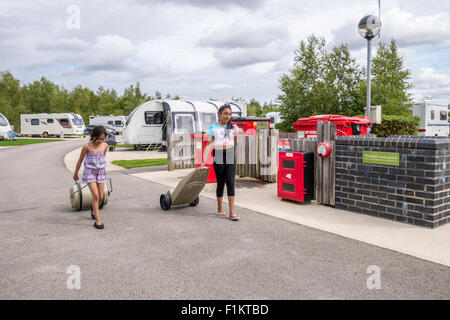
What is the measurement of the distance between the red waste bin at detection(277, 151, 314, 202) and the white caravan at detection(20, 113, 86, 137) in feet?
133

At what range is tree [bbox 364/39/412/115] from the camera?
24452 mm

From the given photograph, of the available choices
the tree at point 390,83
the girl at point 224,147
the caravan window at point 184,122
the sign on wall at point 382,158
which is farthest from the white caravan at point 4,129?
the sign on wall at point 382,158

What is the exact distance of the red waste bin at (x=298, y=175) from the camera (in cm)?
731

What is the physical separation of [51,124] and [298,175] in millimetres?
42882

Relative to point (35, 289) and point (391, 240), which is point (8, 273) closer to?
point (35, 289)

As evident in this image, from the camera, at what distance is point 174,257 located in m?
4.54

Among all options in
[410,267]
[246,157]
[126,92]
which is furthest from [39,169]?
[126,92]

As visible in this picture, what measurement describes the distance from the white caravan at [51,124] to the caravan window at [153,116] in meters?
25.0

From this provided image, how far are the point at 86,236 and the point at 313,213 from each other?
148 inches

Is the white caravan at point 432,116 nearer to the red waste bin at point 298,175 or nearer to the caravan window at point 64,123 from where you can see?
the red waste bin at point 298,175

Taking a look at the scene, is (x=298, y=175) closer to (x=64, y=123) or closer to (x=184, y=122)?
(x=184, y=122)

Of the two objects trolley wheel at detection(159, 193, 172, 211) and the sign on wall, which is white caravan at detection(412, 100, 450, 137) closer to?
the sign on wall

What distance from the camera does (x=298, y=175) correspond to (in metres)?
7.34
